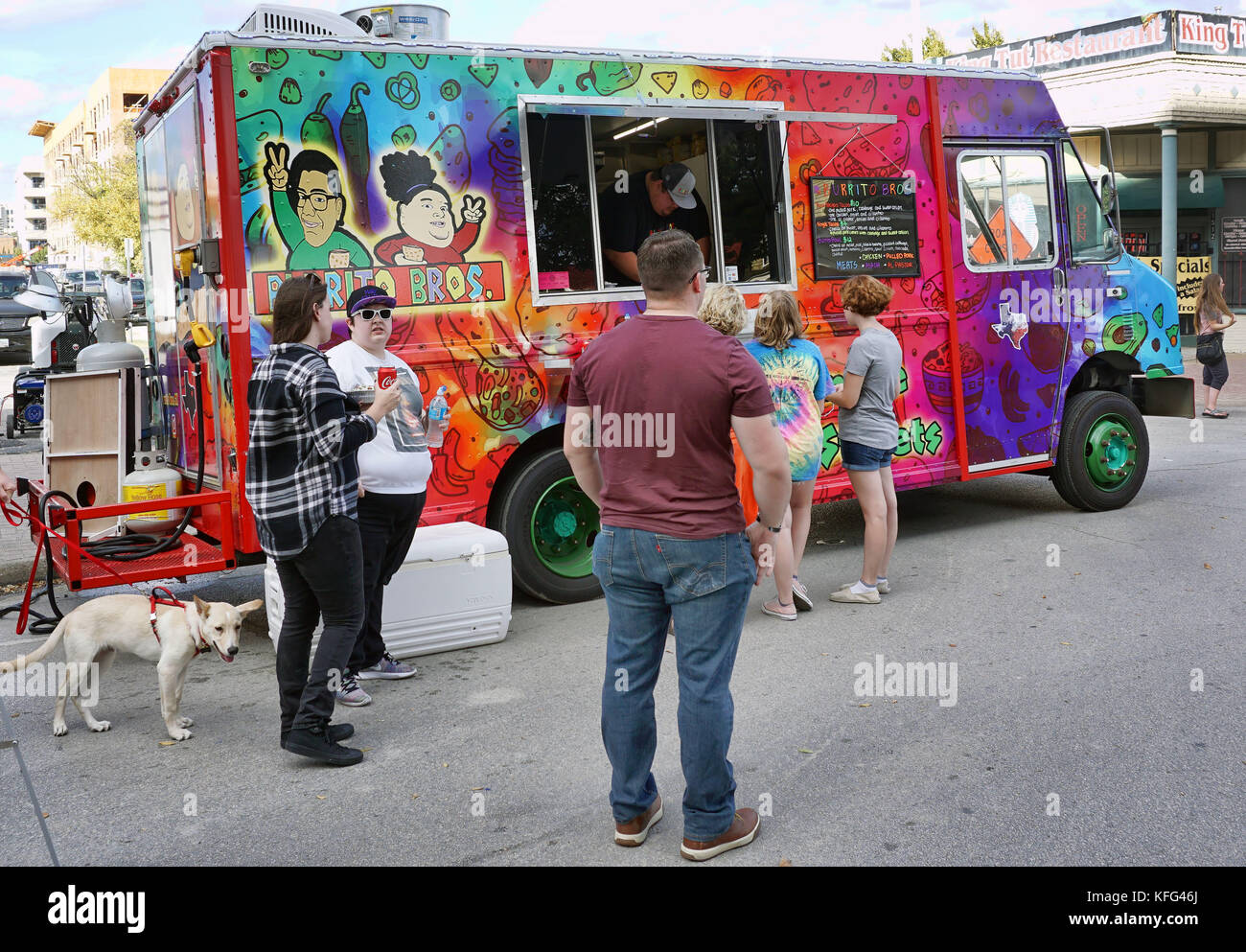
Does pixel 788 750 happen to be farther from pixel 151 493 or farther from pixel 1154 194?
pixel 1154 194

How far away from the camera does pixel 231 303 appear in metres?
5.75

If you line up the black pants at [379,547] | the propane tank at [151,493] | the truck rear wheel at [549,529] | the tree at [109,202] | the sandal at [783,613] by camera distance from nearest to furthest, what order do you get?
the black pants at [379,547] < the sandal at [783,613] < the propane tank at [151,493] < the truck rear wheel at [549,529] < the tree at [109,202]

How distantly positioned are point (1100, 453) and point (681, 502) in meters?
6.23

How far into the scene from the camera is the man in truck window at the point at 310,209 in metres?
5.81

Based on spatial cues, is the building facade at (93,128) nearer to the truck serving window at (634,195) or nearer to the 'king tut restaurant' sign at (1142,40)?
the 'king tut restaurant' sign at (1142,40)

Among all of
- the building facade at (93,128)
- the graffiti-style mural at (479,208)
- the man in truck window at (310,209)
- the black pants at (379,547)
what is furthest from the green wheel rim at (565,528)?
the building facade at (93,128)

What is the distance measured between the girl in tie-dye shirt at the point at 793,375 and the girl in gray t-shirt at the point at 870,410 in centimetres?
36

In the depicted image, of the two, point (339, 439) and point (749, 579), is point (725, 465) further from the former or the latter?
point (339, 439)

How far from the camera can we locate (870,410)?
257 inches

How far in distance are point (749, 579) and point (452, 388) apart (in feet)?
10.2

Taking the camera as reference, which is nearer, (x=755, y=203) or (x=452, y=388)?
(x=452, y=388)

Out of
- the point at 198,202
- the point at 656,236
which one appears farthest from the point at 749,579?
the point at 198,202

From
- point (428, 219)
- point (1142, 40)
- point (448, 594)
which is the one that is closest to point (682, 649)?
point (448, 594)

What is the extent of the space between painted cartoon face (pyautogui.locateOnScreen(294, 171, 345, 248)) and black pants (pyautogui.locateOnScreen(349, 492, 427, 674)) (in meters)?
1.56
